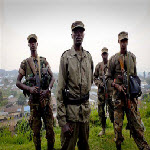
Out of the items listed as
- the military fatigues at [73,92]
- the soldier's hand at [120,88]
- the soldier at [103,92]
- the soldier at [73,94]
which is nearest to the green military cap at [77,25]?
the soldier at [73,94]

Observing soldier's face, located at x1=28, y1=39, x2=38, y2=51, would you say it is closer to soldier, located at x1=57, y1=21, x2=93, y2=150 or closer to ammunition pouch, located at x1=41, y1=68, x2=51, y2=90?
ammunition pouch, located at x1=41, y1=68, x2=51, y2=90

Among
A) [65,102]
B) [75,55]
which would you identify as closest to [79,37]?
[75,55]

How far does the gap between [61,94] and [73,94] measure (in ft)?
0.58

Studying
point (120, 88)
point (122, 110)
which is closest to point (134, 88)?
point (120, 88)

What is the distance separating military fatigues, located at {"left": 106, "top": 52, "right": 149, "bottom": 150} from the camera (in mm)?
2867

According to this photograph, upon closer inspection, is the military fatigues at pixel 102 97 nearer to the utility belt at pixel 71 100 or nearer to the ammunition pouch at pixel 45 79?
the ammunition pouch at pixel 45 79

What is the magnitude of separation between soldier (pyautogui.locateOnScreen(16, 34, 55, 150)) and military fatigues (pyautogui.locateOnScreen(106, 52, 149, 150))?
1487 mm

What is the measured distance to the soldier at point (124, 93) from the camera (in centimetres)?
293

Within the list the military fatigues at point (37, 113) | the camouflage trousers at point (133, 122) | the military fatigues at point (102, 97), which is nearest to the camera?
the camouflage trousers at point (133, 122)

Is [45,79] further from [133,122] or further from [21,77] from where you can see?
[133,122]

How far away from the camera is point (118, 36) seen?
10.5 ft

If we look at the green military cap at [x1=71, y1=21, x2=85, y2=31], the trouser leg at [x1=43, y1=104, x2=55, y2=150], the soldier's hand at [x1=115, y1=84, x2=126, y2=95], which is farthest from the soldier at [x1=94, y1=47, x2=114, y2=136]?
the green military cap at [x1=71, y1=21, x2=85, y2=31]

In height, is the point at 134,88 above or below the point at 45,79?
below

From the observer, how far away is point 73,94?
2055 mm
